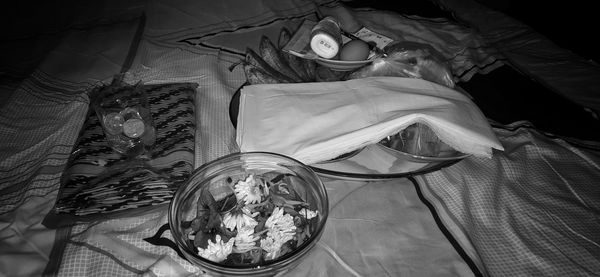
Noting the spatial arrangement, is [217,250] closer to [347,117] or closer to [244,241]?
[244,241]

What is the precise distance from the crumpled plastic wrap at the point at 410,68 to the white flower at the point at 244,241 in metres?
0.39

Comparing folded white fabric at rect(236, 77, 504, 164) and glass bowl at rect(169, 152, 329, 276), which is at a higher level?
folded white fabric at rect(236, 77, 504, 164)

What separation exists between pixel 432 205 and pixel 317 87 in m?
0.27

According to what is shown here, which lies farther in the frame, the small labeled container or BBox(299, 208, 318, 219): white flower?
the small labeled container

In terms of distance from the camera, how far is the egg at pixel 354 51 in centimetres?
71

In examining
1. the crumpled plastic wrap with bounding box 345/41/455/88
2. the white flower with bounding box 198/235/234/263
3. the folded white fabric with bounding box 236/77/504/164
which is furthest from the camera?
the crumpled plastic wrap with bounding box 345/41/455/88

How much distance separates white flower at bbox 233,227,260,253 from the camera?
0.40 metres

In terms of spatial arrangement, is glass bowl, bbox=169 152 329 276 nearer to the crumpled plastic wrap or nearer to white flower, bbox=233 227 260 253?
white flower, bbox=233 227 260 253

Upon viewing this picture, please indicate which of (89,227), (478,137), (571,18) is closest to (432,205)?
(478,137)

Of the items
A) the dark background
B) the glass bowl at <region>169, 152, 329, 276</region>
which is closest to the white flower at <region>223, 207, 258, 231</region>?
the glass bowl at <region>169, 152, 329, 276</region>

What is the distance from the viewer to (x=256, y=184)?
1.51ft

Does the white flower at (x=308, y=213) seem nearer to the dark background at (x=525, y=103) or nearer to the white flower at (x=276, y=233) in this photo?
the white flower at (x=276, y=233)

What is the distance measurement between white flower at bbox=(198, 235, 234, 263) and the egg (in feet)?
1.54

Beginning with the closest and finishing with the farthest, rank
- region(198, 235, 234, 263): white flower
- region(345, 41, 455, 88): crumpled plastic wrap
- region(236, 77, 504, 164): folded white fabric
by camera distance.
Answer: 1. region(198, 235, 234, 263): white flower
2. region(236, 77, 504, 164): folded white fabric
3. region(345, 41, 455, 88): crumpled plastic wrap
